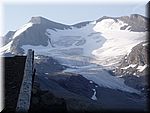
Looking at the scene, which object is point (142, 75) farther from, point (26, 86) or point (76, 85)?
point (26, 86)

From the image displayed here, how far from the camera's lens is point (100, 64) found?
185375 mm

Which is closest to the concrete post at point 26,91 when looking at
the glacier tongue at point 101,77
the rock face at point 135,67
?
the glacier tongue at point 101,77

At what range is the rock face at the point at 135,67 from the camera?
166 m

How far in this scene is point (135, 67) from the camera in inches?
7092

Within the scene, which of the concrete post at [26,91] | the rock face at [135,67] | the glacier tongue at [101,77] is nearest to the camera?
→ the concrete post at [26,91]

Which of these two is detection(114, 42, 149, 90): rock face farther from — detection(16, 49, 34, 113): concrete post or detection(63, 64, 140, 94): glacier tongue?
detection(16, 49, 34, 113): concrete post

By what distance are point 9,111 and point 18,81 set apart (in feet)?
9.38

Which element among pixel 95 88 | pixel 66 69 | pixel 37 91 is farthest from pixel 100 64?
pixel 37 91

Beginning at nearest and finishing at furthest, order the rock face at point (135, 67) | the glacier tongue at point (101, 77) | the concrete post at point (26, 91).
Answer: the concrete post at point (26, 91), the glacier tongue at point (101, 77), the rock face at point (135, 67)

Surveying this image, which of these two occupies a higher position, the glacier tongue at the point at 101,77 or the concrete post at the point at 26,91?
the concrete post at the point at 26,91

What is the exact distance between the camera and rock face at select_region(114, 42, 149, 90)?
6550 inches

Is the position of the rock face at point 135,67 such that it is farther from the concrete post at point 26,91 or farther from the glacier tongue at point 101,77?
the concrete post at point 26,91

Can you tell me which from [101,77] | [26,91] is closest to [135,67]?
[101,77]

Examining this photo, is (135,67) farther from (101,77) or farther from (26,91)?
(26,91)
